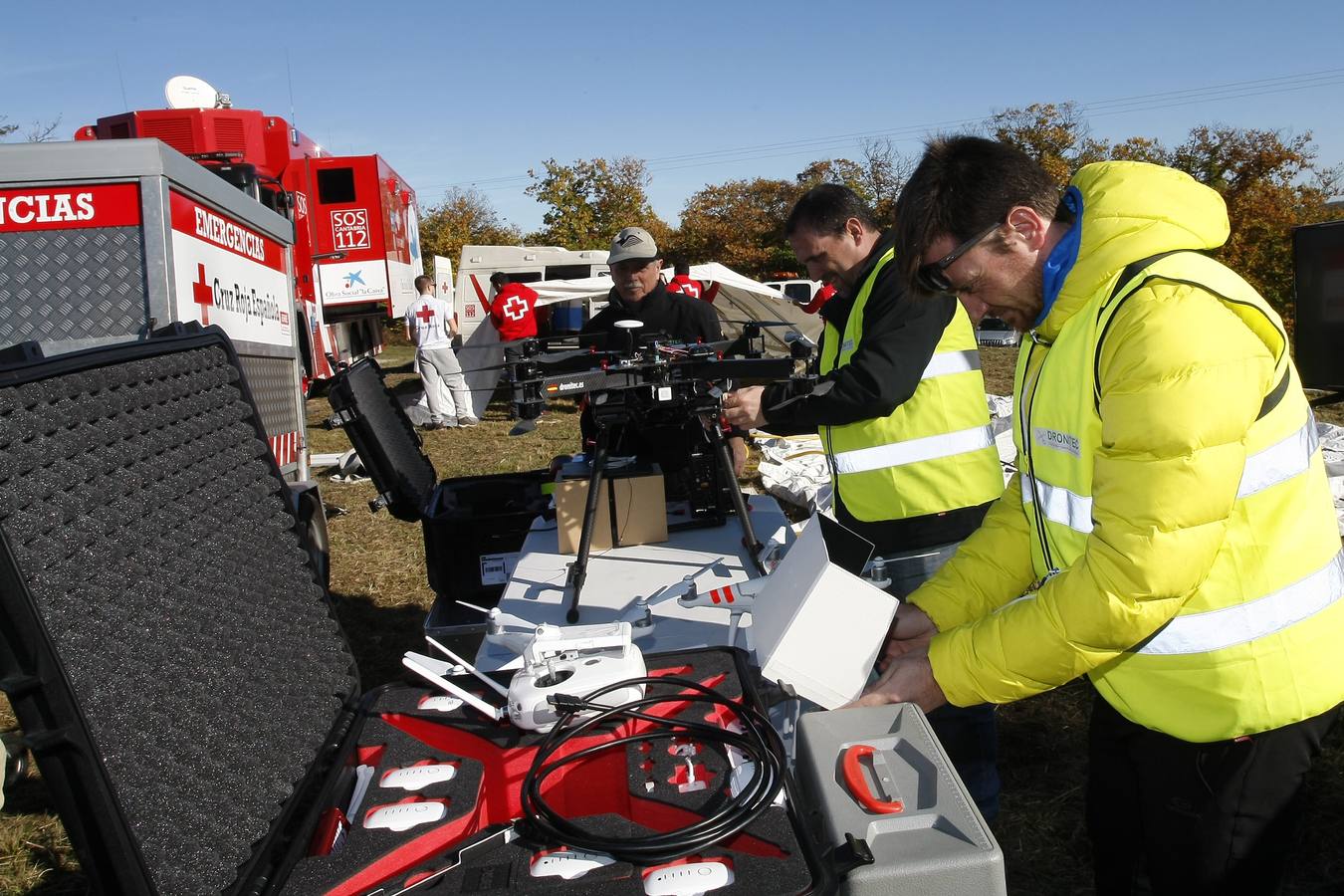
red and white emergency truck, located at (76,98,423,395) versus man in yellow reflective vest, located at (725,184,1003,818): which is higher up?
red and white emergency truck, located at (76,98,423,395)

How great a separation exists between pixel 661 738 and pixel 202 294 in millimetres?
2911

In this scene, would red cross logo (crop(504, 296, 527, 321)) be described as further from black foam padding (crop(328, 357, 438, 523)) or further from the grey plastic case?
the grey plastic case

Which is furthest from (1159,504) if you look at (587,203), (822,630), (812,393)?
(587,203)

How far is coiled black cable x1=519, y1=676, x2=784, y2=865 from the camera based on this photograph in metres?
0.94

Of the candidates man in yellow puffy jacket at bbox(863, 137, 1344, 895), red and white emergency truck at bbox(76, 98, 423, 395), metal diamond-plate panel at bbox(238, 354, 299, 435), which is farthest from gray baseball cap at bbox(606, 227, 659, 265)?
red and white emergency truck at bbox(76, 98, 423, 395)

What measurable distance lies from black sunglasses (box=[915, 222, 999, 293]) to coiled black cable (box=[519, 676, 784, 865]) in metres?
0.80

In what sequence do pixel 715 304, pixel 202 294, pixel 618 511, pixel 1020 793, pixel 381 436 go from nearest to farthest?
pixel 618 511, pixel 1020 793, pixel 202 294, pixel 381 436, pixel 715 304

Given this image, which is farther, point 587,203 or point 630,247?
point 587,203

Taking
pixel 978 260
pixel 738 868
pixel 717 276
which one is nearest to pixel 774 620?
pixel 738 868

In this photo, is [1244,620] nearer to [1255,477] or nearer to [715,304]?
[1255,477]

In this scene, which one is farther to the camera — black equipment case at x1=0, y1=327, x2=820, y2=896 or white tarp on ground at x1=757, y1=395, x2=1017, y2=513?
white tarp on ground at x1=757, y1=395, x2=1017, y2=513

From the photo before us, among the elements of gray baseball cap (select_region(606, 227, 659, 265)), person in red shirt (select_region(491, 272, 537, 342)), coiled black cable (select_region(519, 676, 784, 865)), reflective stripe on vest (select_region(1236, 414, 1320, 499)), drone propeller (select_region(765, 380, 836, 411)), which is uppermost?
person in red shirt (select_region(491, 272, 537, 342))

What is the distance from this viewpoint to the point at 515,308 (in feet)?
37.8

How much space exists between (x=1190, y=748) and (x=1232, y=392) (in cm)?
67
